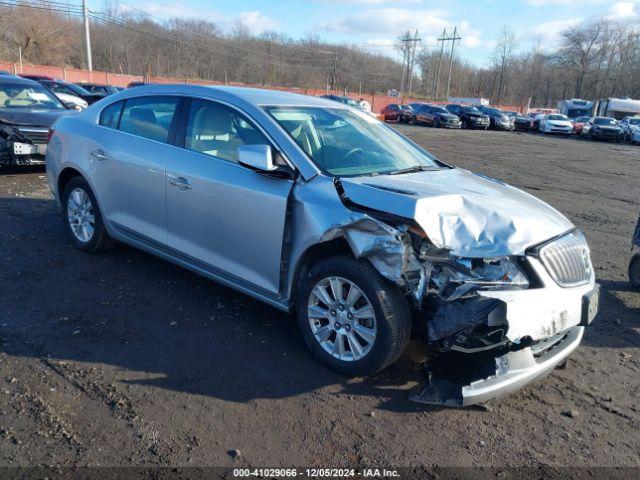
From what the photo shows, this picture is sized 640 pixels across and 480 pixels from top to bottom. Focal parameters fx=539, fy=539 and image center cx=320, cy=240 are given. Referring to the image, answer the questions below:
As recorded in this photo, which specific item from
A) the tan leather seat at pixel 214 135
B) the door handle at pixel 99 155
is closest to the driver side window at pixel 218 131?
the tan leather seat at pixel 214 135

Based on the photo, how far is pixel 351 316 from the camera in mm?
3482

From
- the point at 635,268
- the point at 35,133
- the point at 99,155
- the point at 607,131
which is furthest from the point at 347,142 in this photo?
the point at 607,131

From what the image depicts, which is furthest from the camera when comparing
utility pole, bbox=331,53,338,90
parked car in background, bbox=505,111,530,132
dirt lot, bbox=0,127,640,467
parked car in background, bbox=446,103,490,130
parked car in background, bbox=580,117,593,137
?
utility pole, bbox=331,53,338,90

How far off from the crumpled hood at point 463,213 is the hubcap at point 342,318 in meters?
0.58

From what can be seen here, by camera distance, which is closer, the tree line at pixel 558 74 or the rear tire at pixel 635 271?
the rear tire at pixel 635 271

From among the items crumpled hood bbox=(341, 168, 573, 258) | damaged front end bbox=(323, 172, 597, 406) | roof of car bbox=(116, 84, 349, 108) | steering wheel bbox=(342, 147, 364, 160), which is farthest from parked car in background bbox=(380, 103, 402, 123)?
damaged front end bbox=(323, 172, 597, 406)

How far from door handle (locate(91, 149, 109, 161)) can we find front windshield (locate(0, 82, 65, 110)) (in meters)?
6.20

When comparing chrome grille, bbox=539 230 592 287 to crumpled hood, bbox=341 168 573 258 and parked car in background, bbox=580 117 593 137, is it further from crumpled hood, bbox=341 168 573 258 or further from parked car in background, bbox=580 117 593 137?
parked car in background, bbox=580 117 593 137

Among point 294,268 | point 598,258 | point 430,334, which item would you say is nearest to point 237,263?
point 294,268

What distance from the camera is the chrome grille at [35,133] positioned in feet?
30.5

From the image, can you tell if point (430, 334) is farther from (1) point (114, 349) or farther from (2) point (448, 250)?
(1) point (114, 349)

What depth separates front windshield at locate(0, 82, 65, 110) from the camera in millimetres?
10248

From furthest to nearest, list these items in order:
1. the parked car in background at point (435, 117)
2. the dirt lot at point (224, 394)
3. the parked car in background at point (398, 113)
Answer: the parked car in background at point (398, 113) < the parked car in background at point (435, 117) < the dirt lot at point (224, 394)

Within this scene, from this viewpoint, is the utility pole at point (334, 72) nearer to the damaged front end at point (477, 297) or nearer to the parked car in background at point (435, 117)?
the parked car in background at point (435, 117)
